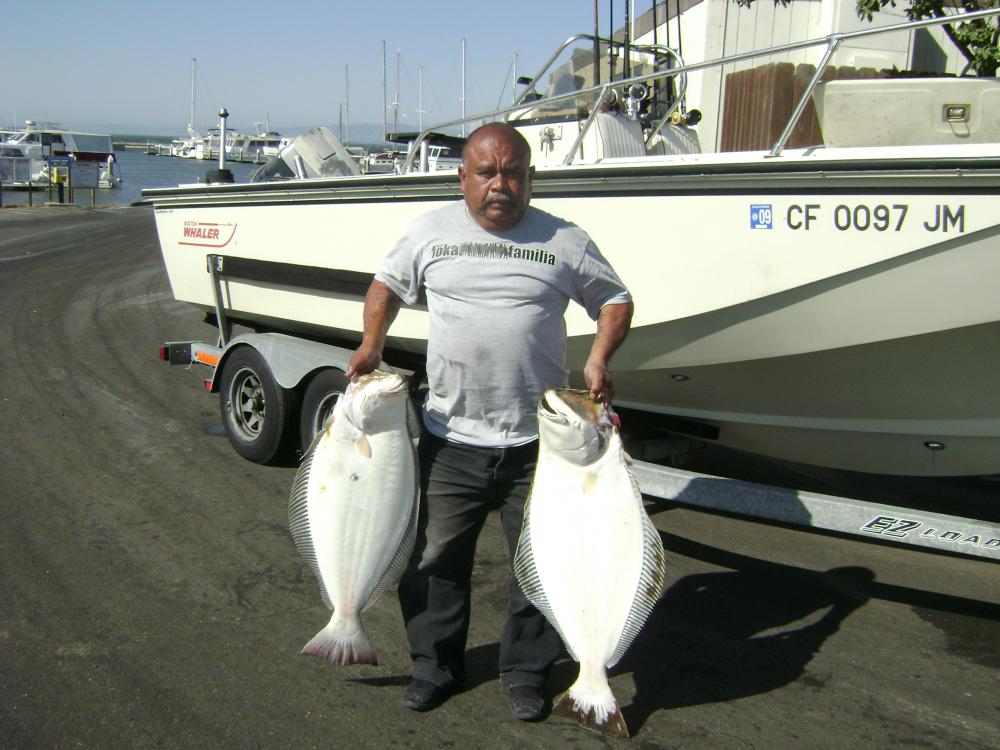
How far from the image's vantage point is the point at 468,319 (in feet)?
10.1

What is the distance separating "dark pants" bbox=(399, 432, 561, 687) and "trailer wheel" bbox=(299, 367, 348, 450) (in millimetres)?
2367

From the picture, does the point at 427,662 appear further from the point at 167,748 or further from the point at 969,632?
the point at 969,632

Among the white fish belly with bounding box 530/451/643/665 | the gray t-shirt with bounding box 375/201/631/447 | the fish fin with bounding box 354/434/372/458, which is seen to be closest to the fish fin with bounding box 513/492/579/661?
the white fish belly with bounding box 530/451/643/665

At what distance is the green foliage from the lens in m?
5.40

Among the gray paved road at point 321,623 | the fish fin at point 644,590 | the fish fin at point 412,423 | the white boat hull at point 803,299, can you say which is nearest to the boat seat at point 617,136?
the white boat hull at point 803,299

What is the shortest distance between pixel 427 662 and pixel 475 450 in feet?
2.55

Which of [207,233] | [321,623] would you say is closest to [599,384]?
[321,623]

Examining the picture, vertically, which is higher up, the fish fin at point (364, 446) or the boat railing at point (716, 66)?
the boat railing at point (716, 66)

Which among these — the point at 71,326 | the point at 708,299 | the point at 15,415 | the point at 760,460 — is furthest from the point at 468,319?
the point at 71,326

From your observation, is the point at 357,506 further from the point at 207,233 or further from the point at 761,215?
the point at 207,233

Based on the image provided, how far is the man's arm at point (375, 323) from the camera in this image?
3.08 meters

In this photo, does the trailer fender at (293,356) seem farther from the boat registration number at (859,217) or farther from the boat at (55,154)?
the boat at (55,154)

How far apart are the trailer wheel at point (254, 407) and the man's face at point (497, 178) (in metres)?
3.08

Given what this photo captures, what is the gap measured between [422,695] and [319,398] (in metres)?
2.65
